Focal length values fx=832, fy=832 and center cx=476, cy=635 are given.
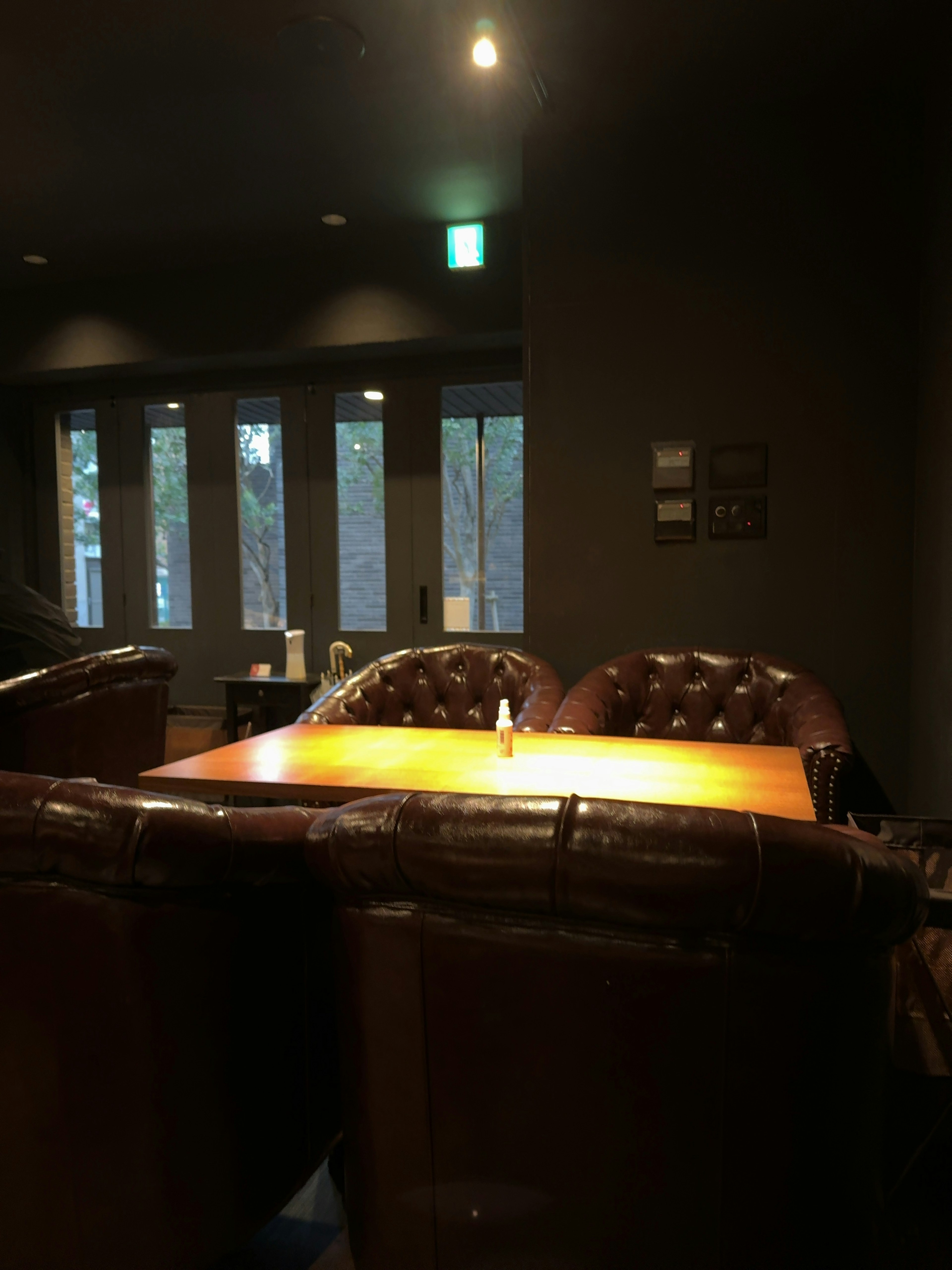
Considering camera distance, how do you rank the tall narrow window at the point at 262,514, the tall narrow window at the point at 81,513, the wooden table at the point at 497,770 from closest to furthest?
1. the wooden table at the point at 497,770
2. the tall narrow window at the point at 262,514
3. the tall narrow window at the point at 81,513

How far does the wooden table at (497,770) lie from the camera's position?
6.24 feet

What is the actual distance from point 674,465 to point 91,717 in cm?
268

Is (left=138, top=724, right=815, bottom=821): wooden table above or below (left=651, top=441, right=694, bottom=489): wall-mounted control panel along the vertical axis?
below

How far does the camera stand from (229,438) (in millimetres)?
5680

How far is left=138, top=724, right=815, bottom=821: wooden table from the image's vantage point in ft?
6.24

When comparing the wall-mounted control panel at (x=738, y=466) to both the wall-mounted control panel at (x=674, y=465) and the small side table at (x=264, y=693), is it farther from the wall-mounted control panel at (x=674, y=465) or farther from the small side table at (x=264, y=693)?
the small side table at (x=264, y=693)

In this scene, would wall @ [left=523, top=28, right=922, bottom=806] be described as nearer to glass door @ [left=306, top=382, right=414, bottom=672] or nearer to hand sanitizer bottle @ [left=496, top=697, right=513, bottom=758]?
hand sanitizer bottle @ [left=496, top=697, right=513, bottom=758]

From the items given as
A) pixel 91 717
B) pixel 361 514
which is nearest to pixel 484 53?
pixel 361 514

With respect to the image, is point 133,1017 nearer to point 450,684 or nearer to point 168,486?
point 450,684

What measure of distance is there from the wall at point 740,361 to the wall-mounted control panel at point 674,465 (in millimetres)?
44

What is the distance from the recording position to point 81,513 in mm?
6137

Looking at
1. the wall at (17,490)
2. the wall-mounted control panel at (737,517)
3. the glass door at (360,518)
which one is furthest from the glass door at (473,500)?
the wall at (17,490)

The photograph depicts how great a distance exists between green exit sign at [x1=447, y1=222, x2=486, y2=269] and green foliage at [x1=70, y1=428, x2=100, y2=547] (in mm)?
3103

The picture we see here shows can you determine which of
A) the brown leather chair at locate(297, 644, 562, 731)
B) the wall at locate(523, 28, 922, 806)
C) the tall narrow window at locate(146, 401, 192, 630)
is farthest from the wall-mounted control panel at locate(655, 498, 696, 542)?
the tall narrow window at locate(146, 401, 192, 630)
